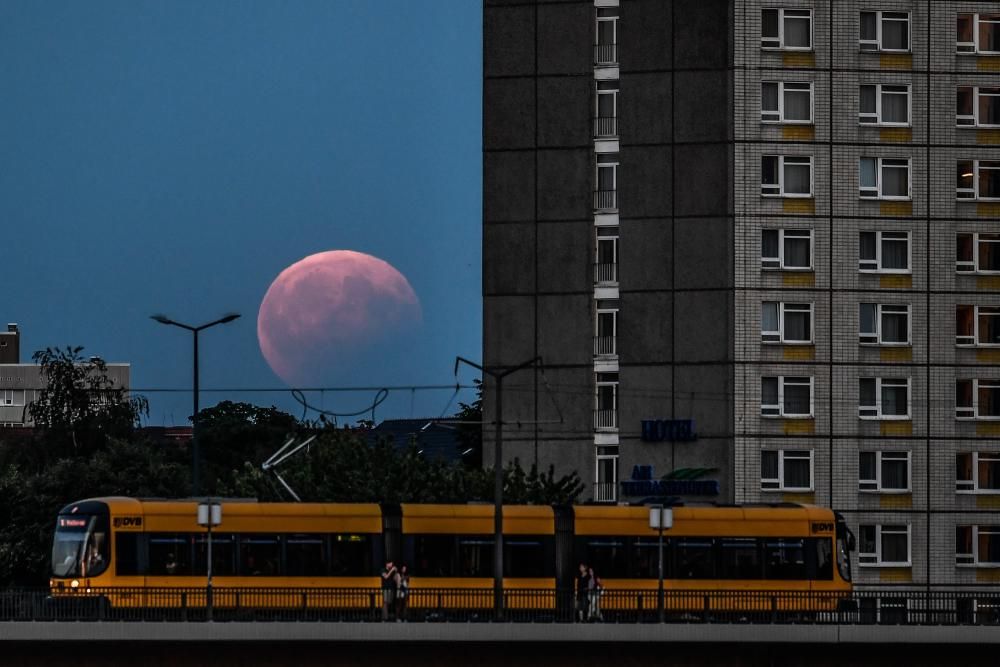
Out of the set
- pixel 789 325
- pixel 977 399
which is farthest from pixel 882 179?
pixel 977 399

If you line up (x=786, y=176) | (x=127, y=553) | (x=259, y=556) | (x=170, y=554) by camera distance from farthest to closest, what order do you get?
(x=786, y=176) → (x=259, y=556) → (x=170, y=554) → (x=127, y=553)

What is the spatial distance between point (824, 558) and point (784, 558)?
122 cm

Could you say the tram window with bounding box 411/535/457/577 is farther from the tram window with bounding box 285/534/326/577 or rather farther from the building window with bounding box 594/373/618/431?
the building window with bounding box 594/373/618/431

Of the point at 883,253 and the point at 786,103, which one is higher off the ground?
the point at 786,103

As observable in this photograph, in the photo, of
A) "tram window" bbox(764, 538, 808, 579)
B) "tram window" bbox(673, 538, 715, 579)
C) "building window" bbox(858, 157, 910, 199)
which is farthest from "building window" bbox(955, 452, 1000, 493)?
"tram window" bbox(673, 538, 715, 579)

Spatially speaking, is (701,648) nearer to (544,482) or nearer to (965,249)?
(544,482)

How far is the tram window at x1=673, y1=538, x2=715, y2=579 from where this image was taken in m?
60.2

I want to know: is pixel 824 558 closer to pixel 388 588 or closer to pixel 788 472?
pixel 388 588

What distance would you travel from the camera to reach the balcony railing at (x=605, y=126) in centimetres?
8200

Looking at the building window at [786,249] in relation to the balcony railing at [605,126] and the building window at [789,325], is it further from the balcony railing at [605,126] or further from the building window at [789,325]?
the balcony railing at [605,126]

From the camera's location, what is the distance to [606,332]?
8162 centimetres

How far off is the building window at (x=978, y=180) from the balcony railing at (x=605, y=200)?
43.2 feet

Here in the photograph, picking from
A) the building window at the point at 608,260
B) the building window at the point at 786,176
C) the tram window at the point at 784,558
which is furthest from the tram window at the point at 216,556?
the building window at the point at 786,176

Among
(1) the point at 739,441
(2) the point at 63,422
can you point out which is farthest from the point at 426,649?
(2) the point at 63,422
